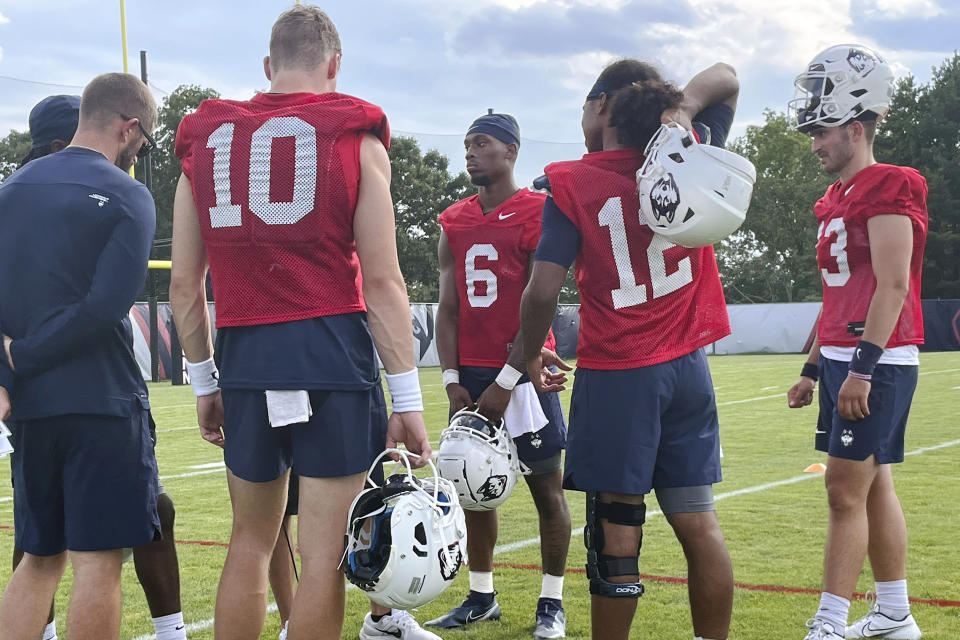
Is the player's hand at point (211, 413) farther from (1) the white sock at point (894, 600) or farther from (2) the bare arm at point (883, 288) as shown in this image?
(1) the white sock at point (894, 600)

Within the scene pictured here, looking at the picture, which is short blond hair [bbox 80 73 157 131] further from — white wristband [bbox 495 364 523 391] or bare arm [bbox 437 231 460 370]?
bare arm [bbox 437 231 460 370]

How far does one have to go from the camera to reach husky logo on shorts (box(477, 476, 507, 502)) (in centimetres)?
404

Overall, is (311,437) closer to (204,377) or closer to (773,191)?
(204,377)

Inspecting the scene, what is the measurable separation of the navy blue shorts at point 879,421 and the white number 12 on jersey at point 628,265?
3.71 feet

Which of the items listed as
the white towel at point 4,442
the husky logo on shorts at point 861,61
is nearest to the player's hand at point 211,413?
the white towel at point 4,442

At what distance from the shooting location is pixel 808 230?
52.6 meters

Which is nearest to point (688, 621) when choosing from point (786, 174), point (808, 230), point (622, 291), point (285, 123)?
point (622, 291)

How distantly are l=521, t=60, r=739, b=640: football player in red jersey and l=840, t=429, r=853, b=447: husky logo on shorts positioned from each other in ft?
2.71

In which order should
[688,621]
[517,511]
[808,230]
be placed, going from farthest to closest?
[808,230]
[517,511]
[688,621]

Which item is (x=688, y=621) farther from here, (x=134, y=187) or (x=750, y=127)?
(x=750, y=127)

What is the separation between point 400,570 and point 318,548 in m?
0.25

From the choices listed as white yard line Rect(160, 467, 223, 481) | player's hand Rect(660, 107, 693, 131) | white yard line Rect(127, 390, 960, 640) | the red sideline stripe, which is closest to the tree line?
white yard line Rect(160, 467, 223, 481)

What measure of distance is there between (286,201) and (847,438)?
2.25 metres

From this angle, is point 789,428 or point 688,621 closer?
point 688,621
